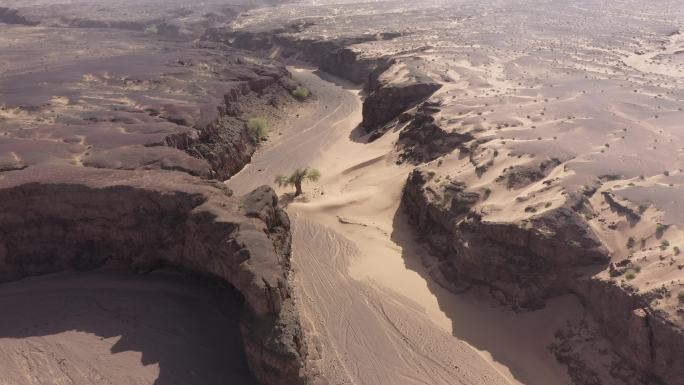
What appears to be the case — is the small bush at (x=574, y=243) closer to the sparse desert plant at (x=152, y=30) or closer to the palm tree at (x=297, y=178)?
the palm tree at (x=297, y=178)

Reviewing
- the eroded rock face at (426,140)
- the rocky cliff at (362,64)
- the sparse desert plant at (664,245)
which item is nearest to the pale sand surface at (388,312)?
the eroded rock face at (426,140)

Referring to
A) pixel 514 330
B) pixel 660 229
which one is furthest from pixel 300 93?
pixel 660 229

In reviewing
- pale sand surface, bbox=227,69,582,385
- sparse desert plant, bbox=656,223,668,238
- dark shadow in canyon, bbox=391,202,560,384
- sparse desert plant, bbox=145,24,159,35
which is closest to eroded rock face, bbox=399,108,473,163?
pale sand surface, bbox=227,69,582,385

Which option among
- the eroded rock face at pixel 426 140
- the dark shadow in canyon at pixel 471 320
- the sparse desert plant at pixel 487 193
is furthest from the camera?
the eroded rock face at pixel 426 140

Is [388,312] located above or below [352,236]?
above

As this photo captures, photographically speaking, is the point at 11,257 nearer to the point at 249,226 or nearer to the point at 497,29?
the point at 249,226

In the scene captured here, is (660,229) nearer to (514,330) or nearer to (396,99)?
(514,330)
